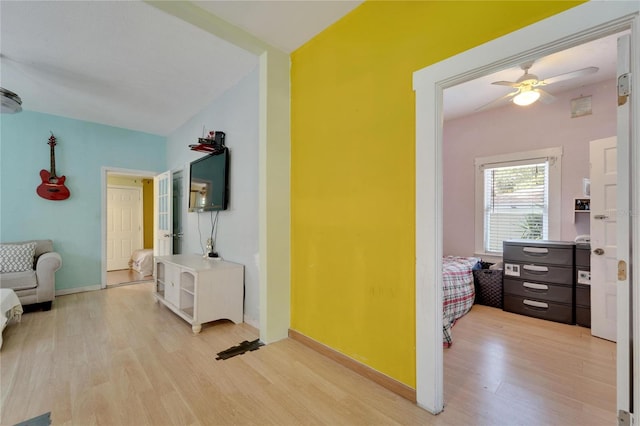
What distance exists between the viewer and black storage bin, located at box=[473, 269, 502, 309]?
341 cm

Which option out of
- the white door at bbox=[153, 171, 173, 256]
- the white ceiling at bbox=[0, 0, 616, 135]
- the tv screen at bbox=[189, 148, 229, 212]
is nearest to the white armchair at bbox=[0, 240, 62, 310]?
the white door at bbox=[153, 171, 173, 256]

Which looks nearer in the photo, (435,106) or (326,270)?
(435,106)

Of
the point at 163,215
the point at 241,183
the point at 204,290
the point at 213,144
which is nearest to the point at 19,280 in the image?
the point at 163,215

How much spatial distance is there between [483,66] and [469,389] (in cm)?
195

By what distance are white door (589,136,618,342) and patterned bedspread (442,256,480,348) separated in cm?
106

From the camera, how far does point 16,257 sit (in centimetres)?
331

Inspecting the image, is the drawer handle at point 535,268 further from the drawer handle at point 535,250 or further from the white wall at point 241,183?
the white wall at point 241,183

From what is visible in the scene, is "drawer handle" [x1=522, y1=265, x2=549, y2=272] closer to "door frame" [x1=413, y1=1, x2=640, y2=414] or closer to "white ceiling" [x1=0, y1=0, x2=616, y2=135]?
"white ceiling" [x1=0, y1=0, x2=616, y2=135]

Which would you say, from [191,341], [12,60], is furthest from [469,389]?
[12,60]

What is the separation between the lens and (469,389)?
1773 mm

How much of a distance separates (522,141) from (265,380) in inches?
166

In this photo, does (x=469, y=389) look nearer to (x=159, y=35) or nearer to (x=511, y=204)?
(x=511, y=204)

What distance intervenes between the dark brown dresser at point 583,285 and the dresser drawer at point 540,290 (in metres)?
0.08

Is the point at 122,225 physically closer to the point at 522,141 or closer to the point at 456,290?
the point at 456,290
